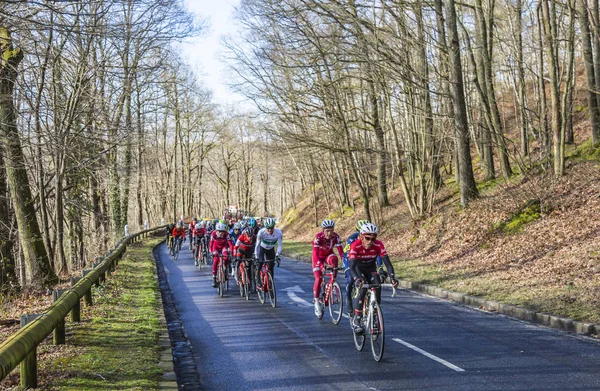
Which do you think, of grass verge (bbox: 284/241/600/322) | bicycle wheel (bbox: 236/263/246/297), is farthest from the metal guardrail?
grass verge (bbox: 284/241/600/322)

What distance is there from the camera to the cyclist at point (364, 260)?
941 cm

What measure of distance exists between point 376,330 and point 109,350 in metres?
3.64

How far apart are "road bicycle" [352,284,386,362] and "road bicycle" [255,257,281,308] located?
187 inches

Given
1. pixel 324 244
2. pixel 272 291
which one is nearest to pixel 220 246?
pixel 272 291

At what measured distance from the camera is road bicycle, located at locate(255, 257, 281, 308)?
1394cm

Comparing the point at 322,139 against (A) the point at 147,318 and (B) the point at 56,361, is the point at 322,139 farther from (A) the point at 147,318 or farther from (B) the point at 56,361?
(B) the point at 56,361

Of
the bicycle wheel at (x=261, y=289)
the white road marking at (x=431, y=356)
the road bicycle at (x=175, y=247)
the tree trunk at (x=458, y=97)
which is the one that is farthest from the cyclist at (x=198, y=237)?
the white road marking at (x=431, y=356)

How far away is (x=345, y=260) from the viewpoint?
11203 millimetres

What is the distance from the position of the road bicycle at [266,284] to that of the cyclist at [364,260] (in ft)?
14.3

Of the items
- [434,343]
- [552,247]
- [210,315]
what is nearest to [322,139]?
[552,247]

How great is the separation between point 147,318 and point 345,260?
3.72m

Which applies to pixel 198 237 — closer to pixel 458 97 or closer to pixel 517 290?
pixel 458 97

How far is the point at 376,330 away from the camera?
8609 mm

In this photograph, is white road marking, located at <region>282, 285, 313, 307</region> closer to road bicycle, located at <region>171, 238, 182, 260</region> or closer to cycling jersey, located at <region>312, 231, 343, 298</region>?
cycling jersey, located at <region>312, 231, 343, 298</region>
